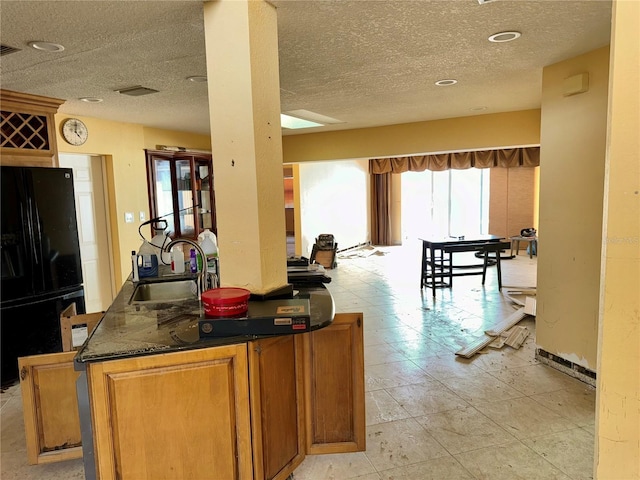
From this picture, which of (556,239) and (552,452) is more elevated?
(556,239)

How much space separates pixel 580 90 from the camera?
2943 millimetres

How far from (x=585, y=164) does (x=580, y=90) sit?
1.66ft

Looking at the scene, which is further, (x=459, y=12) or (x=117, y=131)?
(x=117, y=131)

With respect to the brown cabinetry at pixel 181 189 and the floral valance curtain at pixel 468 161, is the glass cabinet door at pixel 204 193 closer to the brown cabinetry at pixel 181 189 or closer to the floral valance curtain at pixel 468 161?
the brown cabinetry at pixel 181 189

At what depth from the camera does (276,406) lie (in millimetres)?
1937

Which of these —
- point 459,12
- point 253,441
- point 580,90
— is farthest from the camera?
point 580,90

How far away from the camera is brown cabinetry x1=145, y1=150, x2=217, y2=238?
5430mm

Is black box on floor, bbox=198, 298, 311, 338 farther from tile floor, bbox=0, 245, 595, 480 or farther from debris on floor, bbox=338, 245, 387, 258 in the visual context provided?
debris on floor, bbox=338, 245, 387, 258

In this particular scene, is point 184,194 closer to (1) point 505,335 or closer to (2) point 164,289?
(2) point 164,289

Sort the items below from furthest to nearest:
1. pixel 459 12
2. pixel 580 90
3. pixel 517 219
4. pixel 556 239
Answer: pixel 517 219
pixel 556 239
pixel 580 90
pixel 459 12

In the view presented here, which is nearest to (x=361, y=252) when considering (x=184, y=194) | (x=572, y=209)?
(x=184, y=194)

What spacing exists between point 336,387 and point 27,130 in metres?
3.17

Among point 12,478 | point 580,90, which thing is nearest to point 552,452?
point 580,90

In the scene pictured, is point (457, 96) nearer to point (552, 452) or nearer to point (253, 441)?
point (552, 452)
